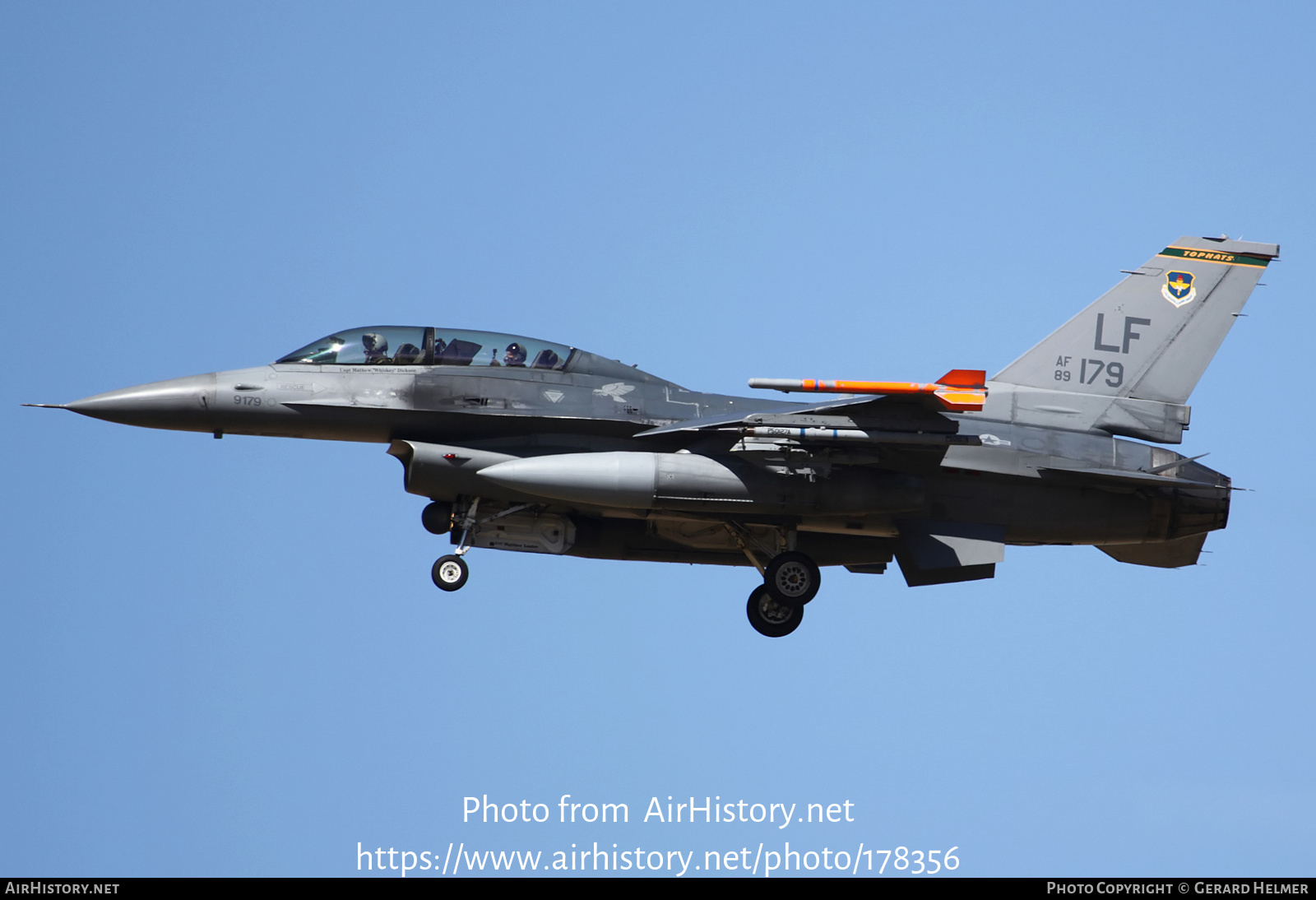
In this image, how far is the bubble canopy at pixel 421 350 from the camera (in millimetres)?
18391

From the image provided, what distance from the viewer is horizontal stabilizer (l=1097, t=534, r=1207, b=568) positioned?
20.0 meters

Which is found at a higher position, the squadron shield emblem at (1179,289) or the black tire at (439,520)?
the squadron shield emblem at (1179,289)

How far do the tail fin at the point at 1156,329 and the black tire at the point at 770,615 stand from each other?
Answer: 12.7ft

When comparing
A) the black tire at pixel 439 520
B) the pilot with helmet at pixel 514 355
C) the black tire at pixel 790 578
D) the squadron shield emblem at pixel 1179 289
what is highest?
the squadron shield emblem at pixel 1179 289

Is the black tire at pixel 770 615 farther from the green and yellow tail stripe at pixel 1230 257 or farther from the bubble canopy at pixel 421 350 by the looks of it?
the green and yellow tail stripe at pixel 1230 257

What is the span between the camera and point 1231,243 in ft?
66.8

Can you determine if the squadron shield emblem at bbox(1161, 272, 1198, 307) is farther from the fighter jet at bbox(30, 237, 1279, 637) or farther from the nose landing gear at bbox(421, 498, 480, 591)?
the nose landing gear at bbox(421, 498, 480, 591)

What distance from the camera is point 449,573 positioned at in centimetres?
1811

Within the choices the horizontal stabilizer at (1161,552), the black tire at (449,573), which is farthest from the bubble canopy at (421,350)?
the horizontal stabilizer at (1161,552)

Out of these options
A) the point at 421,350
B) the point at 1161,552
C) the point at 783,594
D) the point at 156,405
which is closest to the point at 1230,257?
the point at 1161,552

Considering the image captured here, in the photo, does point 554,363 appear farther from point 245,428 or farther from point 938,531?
point 938,531

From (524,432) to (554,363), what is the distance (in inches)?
35.6

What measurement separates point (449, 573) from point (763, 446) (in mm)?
3693

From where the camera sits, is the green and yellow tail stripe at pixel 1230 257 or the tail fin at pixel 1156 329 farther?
the green and yellow tail stripe at pixel 1230 257
